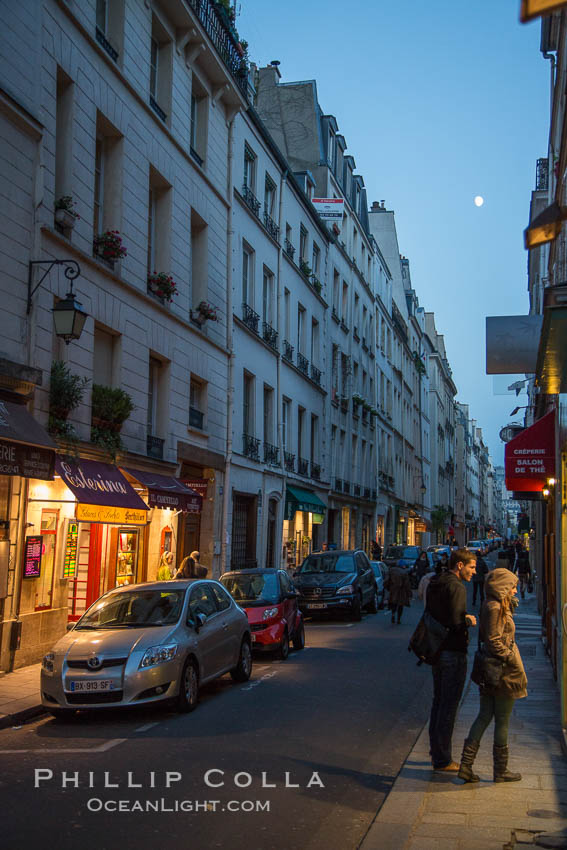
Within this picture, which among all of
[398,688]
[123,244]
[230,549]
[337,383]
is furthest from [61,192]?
[337,383]

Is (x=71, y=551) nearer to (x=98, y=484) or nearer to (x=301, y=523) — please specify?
(x=98, y=484)

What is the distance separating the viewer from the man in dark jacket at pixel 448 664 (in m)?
7.12

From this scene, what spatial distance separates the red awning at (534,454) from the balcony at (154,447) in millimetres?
8289

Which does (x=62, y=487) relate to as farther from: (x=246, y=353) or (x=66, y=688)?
(x=246, y=353)

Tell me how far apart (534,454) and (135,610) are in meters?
5.83

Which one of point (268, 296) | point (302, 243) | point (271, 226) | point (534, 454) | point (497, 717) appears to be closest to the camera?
point (497, 717)

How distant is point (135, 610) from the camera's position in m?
10.8

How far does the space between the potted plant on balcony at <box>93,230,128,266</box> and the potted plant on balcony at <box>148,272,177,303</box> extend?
7.90 ft

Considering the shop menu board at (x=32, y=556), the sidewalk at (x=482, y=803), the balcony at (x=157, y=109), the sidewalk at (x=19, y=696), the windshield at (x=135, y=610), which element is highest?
the balcony at (x=157, y=109)

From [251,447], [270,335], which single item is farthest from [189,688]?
[270,335]

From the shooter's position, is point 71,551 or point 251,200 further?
point 251,200

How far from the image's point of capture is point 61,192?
14.9 metres

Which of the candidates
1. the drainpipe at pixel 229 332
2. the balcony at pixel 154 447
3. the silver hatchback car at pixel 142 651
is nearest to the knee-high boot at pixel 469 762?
the silver hatchback car at pixel 142 651

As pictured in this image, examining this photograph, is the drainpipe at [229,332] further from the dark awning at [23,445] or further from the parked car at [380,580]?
the dark awning at [23,445]
